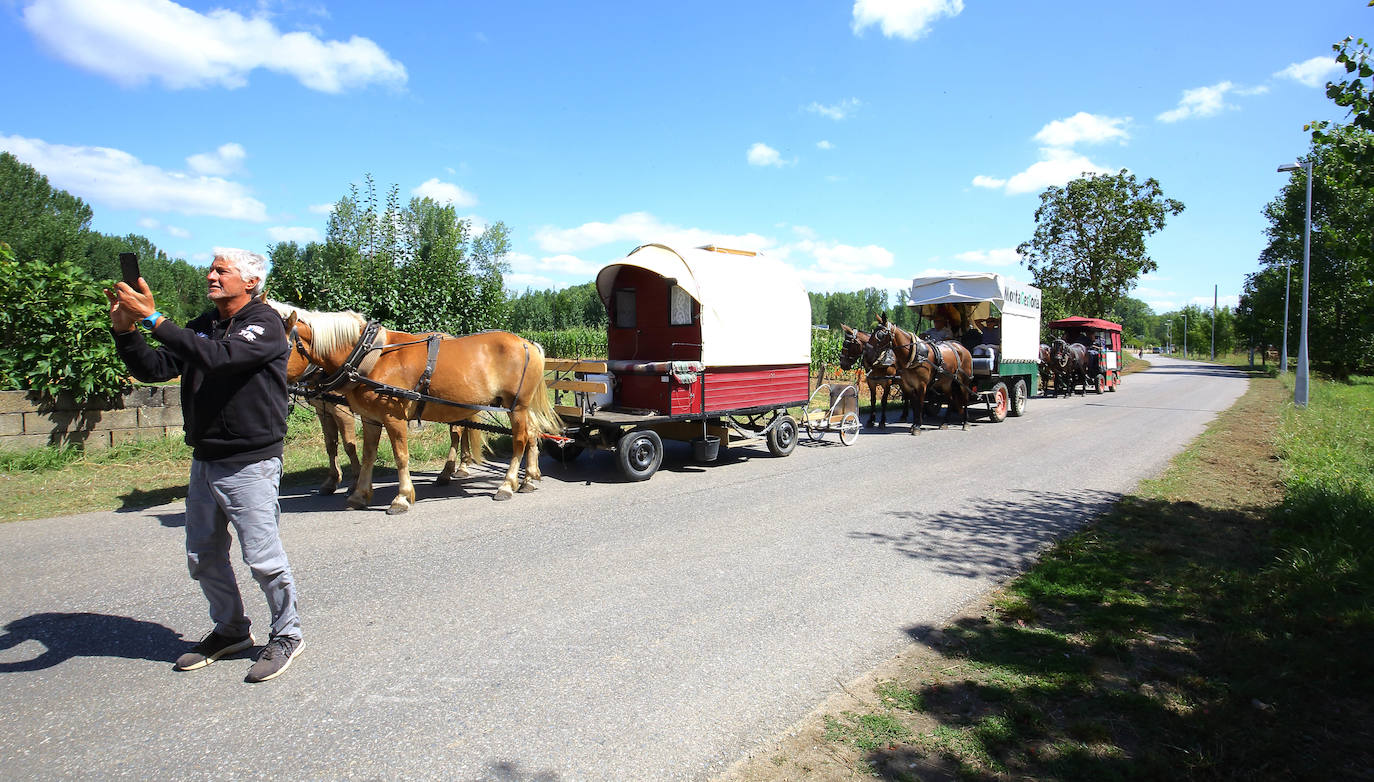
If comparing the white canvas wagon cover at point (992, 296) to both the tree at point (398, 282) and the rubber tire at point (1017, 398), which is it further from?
the tree at point (398, 282)

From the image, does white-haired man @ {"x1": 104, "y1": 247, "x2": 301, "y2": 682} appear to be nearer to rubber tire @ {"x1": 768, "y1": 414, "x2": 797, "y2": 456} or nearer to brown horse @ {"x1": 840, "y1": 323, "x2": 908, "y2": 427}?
rubber tire @ {"x1": 768, "y1": 414, "x2": 797, "y2": 456}

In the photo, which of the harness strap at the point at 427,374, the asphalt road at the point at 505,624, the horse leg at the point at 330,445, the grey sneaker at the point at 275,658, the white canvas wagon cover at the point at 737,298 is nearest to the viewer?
the asphalt road at the point at 505,624

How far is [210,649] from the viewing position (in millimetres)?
3641

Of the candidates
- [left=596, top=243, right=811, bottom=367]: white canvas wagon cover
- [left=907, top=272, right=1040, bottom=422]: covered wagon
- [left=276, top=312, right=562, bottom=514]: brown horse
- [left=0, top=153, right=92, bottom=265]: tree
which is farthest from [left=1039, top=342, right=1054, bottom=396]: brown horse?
[left=0, top=153, right=92, bottom=265]: tree

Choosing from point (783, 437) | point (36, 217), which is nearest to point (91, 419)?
point (783, 437)

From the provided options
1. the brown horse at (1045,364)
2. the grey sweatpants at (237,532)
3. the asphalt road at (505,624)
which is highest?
the brown horse at (1045,364)

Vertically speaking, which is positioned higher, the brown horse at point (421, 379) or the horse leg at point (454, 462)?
the brown horse at point (421, 379)

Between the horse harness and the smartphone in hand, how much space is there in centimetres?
323

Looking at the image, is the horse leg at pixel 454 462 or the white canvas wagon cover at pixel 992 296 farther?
the white canvas wagon cover at pixel 992 296

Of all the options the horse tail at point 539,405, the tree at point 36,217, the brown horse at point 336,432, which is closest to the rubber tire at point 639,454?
the horse tail at point 539,405

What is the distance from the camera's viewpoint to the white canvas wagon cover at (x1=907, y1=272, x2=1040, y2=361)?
15.6 metres

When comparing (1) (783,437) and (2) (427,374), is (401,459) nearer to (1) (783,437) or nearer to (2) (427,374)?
(2) (427,374)

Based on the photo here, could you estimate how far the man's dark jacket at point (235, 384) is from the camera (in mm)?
3167

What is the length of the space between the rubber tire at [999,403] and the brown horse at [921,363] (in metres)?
1.25
